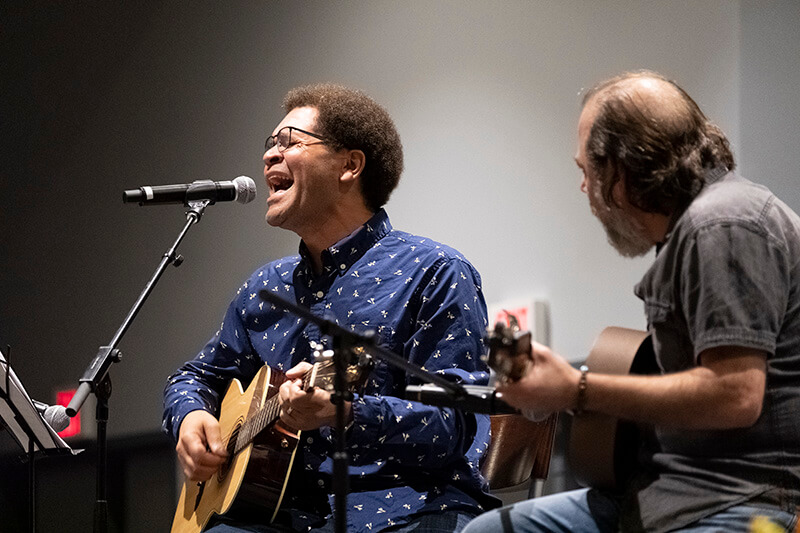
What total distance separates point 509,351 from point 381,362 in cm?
88

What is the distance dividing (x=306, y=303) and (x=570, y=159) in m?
1.72

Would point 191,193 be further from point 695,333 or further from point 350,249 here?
point 695,333

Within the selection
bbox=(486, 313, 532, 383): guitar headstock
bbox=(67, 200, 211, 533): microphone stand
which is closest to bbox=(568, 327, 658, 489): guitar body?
bbox=(486, 313, 532, 383): guitar headstock

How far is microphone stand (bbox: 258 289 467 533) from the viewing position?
1.59 meters

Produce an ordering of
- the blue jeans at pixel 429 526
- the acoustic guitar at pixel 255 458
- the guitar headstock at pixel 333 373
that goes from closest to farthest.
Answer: the guitar headstock at pixel 333 373, the blue jeans at pixel 429 526, the acoustic guitar at pixel 255 458

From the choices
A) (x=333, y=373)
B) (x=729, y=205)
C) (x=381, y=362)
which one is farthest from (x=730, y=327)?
(x=381, y=362)

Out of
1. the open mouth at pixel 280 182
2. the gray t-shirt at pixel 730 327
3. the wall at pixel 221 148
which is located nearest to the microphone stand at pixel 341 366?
the gray t-shirt at pixel 730 327

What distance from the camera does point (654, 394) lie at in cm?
153

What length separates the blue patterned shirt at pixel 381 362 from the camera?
2.19m

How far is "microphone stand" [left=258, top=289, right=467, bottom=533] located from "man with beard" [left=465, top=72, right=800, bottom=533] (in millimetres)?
198

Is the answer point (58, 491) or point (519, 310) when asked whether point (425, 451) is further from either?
point (58, 491)

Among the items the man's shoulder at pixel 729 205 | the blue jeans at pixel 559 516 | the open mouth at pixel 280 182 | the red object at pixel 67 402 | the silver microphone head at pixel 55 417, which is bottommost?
the red object at pixel 67 402

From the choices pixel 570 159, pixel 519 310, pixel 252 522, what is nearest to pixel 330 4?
pixel 570 159

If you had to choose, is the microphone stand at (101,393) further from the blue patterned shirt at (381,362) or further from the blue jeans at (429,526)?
the blue jeans at (429,526)
